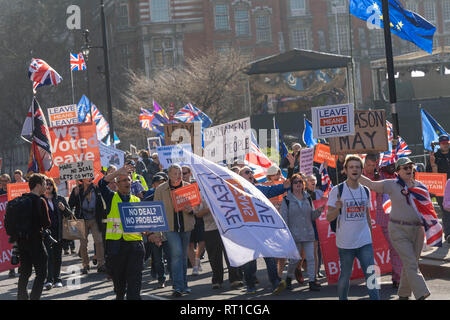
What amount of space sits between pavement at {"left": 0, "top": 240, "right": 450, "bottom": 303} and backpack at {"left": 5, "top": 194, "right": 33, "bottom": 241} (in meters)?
1.78

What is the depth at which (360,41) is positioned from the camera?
7269cm

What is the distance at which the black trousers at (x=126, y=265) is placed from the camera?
32.3 feet

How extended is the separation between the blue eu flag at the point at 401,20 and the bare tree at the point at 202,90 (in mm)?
32092

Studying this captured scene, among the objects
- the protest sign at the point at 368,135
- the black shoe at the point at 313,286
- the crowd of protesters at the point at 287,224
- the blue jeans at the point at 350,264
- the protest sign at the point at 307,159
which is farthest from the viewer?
the protest sign at the point at 307,159

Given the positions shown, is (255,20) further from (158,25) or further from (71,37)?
(71,37)

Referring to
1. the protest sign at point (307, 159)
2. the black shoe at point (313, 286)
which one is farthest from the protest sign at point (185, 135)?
the black shoe at point (313, 286)

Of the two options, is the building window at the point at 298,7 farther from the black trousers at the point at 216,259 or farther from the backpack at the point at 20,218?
the backpack at the point at 20,218

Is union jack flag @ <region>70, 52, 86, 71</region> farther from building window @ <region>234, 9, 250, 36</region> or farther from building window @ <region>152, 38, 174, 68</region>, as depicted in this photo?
building window @ <region>234, 9, 250, 36</region>

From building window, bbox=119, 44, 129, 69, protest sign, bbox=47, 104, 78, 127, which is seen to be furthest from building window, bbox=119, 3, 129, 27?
protest sign, bbox=47, 104, 78, 127

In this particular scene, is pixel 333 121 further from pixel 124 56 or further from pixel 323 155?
pixel 124 56

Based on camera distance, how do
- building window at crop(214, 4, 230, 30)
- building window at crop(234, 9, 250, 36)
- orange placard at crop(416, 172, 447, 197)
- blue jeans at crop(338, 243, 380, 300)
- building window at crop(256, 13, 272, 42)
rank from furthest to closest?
1. building window at crop(256, 13, 272, 42)
2. building window at crop(234, 9, 250, 36)
3. building window at crop(214, 4, 230, 30)
4. orange placard at crop(416, 172, 447, 197)
5. blue jeans at crop(338, 243, 380, 300)

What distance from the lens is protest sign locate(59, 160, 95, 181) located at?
1520 cm

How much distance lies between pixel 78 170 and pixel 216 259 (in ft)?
12.5

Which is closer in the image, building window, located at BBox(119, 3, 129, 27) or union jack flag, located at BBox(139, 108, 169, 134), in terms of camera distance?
union jack flag, located at BBox(139, 108, 169, 134)
